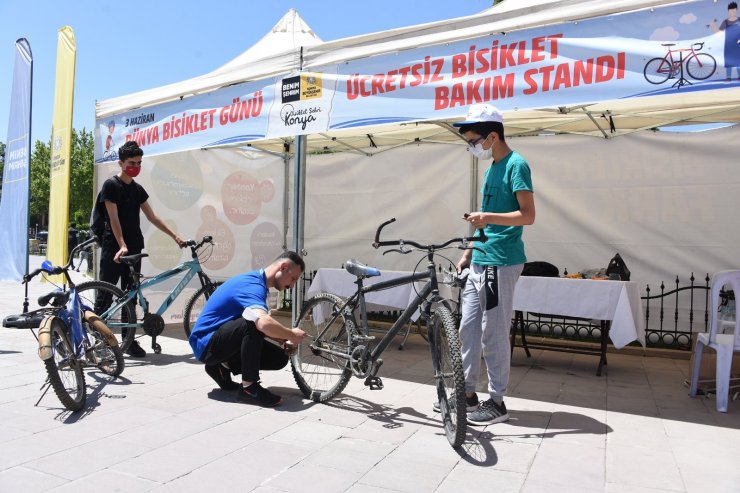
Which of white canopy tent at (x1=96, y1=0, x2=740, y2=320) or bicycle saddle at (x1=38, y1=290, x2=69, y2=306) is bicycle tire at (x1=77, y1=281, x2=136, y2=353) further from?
white canopy tent at (x1=96, y1=0, x2=740, y2=320)

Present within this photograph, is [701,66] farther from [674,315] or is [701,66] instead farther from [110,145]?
[110,145]

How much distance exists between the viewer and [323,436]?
3508 mm

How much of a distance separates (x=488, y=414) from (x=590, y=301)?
6.53 feet

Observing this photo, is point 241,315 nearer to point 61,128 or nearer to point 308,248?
point 61,128

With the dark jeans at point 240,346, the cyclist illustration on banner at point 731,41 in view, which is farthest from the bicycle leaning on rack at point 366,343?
the cyclist illustration on banner at point 731,41

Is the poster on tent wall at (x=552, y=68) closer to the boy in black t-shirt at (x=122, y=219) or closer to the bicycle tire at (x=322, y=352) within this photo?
the bicycle tire at (x=322, y=352)

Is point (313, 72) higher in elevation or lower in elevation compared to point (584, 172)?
higher

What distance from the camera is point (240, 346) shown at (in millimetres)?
4043

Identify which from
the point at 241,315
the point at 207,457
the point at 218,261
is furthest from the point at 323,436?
the point at 218,261

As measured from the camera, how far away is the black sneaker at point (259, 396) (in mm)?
4074

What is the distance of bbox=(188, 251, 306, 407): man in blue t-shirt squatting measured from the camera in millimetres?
3980

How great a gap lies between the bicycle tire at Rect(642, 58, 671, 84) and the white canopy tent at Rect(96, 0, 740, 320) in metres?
0.38

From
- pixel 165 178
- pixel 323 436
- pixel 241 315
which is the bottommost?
pixel 323 436

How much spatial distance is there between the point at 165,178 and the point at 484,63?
489cm
